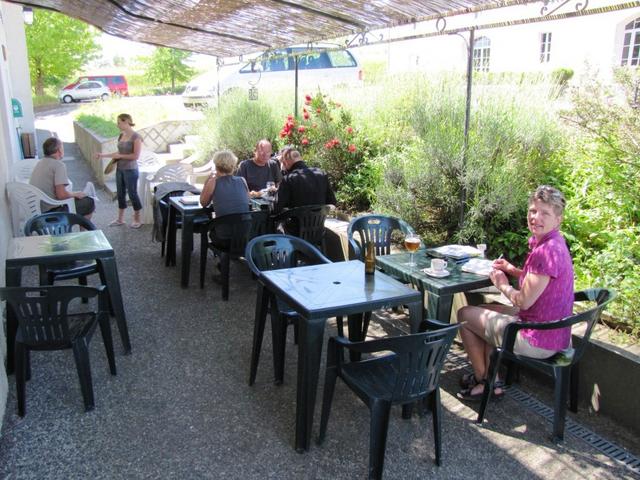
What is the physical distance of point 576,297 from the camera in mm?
3285

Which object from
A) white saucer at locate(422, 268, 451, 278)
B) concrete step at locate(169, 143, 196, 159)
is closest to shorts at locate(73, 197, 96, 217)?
white saucer at locate(422, 268, 451, 278)

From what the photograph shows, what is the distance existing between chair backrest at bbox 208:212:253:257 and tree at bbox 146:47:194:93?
34557 mm

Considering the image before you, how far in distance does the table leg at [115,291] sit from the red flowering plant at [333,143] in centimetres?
360

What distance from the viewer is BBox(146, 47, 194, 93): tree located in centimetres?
3688

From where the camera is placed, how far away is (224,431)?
10.2ft

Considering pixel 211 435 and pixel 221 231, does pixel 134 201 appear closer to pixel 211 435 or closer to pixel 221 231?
pixel 221 231

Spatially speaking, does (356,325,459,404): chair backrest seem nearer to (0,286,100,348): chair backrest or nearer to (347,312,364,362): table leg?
(347,312,364,362): table leg

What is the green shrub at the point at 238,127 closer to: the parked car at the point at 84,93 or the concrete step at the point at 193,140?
the concrete step at the point at 193,140

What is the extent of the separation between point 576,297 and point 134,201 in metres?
6.00

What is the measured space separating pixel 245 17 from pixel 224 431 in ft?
16.9

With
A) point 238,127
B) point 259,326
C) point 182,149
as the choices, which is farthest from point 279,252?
point 182,149

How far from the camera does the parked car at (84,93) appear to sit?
32.1 meters

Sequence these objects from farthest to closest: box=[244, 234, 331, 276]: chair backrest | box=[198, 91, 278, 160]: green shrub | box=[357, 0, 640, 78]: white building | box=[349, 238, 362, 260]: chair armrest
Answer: box=[198, 91, 278, 160]: green shrub, box=[349, 238, 362, 260]: chair armrest, box=[357, 0, 640, 78]: white building, box=[244, 234, 331, 276]: chair backrest

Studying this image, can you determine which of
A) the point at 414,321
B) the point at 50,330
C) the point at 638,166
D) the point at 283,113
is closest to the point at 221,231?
the point at 50,330
